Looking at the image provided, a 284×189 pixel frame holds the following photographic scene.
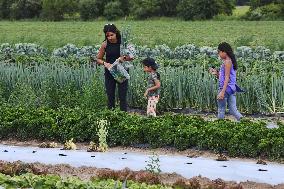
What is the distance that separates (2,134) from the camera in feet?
30.9

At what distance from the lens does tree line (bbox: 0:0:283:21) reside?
59125 millimetres

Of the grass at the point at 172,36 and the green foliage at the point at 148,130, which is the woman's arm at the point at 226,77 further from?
the grass at the point at 172,36

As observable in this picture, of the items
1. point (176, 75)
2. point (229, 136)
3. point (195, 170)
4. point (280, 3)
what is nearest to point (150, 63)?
point (176, 75)

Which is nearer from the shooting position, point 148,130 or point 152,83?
point 148,130

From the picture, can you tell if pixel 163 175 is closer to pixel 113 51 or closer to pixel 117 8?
pixel 113 51

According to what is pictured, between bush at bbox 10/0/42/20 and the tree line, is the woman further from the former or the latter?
bush at bbox 10/0/42/20

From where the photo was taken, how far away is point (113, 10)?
63.0 metres

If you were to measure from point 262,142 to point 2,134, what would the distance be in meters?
3.62

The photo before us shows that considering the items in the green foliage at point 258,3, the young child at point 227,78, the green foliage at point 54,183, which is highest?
the young child at point 227,78

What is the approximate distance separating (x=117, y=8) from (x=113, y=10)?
608mm

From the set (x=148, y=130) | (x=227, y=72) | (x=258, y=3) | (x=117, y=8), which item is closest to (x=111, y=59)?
(x=227, y=72)

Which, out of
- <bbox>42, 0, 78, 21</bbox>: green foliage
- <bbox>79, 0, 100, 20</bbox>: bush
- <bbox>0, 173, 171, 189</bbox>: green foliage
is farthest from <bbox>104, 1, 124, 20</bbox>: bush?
<bbox>0, 173, 171, 189</bbox>: green foliage

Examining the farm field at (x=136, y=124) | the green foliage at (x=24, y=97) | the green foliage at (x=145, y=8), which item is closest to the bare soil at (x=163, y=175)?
the farm field at (x=136, y=124)

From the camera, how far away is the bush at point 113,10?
63031 millimetres
